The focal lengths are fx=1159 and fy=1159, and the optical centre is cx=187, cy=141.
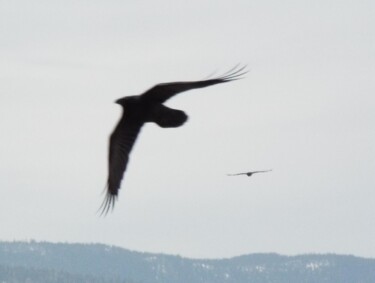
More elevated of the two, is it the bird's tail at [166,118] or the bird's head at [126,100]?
the bird's head at [126,100]

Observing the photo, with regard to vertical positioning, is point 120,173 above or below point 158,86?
below

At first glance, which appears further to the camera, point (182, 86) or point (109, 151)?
point (109, 151)

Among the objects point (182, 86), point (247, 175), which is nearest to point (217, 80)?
point (182, 86)

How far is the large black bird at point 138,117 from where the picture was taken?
5.02 meters

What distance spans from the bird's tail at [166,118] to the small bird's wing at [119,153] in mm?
123

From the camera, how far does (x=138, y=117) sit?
16.7ft

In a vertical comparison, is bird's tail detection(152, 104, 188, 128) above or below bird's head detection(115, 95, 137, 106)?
below

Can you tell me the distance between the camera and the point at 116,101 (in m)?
5.44

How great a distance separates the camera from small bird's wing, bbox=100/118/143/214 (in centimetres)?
522

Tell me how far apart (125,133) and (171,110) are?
1.02ft

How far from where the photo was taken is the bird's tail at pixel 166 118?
16.6 ft

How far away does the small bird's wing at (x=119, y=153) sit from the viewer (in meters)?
5.22

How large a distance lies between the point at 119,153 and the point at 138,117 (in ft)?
1.40

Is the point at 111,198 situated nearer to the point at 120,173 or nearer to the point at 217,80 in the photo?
the point at 120,173
